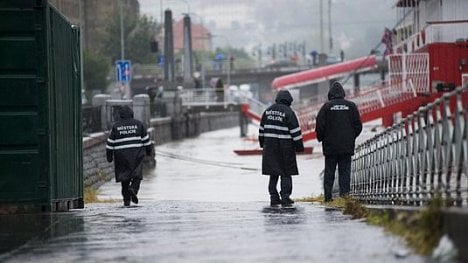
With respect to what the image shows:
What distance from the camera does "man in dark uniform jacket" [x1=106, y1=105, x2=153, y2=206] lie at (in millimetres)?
18703

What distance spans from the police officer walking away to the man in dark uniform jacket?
229cm

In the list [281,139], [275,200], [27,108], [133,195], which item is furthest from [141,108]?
[27,108]

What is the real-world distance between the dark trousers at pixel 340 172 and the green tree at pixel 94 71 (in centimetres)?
7079

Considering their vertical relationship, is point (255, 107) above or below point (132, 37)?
below

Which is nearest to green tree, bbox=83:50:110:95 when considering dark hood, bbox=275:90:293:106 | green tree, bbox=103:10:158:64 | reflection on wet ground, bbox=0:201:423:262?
green tree, bbox=103:10:158:64

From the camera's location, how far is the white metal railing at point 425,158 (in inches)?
387

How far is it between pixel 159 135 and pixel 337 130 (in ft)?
145

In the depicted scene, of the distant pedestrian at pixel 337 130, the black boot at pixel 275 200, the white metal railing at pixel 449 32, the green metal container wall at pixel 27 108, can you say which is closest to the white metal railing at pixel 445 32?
the white metal railing at pixel 449 32

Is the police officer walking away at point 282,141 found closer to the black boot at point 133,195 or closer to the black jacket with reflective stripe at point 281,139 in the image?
the black jacket with reflective stripe at point 281,139

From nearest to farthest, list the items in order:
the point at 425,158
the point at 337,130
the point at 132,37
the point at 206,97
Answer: the point at 425,158 → the point at 337,130 → the point at 206,97 → the point at 132,37

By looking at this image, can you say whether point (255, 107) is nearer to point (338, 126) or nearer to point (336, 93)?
point (336, 93)

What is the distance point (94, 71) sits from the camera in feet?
296

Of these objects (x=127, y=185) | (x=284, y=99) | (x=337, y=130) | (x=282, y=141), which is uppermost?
(x=284, y=99)

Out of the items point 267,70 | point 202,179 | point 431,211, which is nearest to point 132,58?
point 267,70
